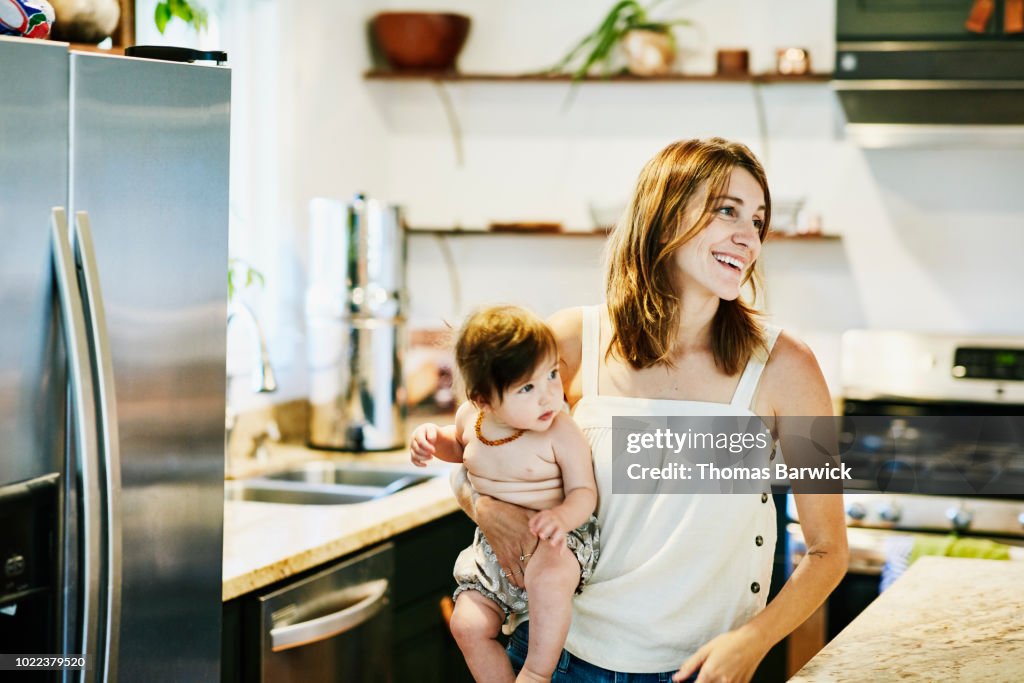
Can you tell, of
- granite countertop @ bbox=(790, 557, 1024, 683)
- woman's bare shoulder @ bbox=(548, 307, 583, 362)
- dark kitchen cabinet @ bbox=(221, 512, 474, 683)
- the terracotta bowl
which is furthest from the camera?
the terracotta bowl

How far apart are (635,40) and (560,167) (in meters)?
0.46

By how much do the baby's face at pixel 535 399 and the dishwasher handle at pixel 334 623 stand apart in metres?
0.87

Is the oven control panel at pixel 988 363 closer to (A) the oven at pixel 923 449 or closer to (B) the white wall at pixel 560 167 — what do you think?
(A) the oven at pixel 923 449

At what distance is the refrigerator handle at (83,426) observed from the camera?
1487 mm

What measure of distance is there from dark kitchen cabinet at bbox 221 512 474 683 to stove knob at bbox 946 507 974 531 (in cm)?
124

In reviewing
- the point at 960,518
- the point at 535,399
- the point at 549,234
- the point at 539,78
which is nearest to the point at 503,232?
the point at 549,234

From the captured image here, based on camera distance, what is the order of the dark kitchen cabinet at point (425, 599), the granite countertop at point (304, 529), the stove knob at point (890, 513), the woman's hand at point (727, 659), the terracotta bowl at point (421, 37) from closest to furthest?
the woman's hand at point (727, 659), the granite countertop at point (304, 529), the dark kitchen cabinet at point (425, 599), the stove knob at point (890, 513), the terracotta bowl at point (421, 37)

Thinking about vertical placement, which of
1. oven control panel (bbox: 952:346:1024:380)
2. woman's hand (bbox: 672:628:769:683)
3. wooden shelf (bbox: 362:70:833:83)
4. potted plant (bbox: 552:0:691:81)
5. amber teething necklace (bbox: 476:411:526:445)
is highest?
potted plant (bbox: 552:0:691:81)

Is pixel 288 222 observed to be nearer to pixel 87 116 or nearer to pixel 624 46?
pixel 624 46

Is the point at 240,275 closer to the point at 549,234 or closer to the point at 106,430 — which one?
the point at 549,234

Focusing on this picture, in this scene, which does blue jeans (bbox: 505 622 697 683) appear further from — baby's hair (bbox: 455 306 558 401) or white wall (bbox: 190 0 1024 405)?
white wall (bbox: 190 0 1024 405)

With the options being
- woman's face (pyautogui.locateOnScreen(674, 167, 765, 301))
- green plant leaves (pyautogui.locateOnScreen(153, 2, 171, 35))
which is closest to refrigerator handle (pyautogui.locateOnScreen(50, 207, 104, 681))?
woman's face (pyautogui.locateOnScreen(674, 167, 765, 301))

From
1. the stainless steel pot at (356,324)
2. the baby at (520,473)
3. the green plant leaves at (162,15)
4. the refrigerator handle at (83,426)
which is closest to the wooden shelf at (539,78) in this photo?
the stainless steel pot at (356,324)

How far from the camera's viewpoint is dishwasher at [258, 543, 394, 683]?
217cm
